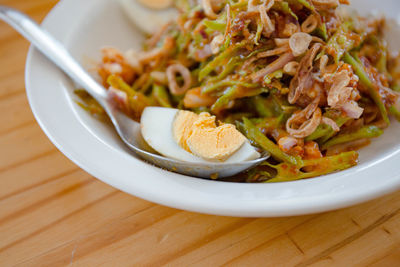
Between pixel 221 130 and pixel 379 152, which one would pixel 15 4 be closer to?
pixel 221 130

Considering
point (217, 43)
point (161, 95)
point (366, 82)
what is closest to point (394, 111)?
point (366, 82)

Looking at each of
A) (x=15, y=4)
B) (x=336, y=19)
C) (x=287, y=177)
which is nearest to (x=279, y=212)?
(x=287, y=177)

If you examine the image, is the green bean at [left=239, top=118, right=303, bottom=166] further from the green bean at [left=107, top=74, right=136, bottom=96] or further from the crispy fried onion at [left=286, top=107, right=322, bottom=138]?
the green bean at [left=107, top=74, right=136, bottom=96]

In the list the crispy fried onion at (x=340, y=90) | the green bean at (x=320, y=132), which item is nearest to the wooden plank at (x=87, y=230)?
the green bean at (x=320, y=132)

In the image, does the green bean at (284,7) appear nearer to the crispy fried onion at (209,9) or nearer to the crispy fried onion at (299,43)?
the crispy fried onion at (299,43)

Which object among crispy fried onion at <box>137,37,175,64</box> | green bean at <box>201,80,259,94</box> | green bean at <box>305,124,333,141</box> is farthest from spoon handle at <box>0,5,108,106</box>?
green bean at <box>305,124,333,141</box>

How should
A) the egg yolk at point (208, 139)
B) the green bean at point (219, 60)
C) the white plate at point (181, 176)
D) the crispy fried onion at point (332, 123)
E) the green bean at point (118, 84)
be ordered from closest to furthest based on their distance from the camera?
the white plate at point (181, 176), the egg yolk at point (208, 139), the crispy fried onion at point (332, 123), the green bean at point (219, 60), the green bean at point (118, 84)
